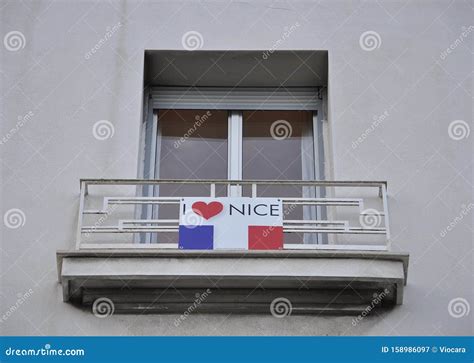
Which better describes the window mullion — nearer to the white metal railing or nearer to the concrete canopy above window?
the concrete canopy above window

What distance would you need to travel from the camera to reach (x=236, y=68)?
13.1 metres

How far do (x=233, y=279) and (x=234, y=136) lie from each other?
10.5 ft

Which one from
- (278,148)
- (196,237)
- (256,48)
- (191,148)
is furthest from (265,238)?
(256,48)

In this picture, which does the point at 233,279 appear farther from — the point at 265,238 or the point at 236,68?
the point at 236,68

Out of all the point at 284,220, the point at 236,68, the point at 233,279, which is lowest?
the point at 233,279

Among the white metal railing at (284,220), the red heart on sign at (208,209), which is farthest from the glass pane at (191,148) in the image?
the red heart on sign at (208,209)

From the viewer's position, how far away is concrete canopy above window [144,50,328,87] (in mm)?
12789

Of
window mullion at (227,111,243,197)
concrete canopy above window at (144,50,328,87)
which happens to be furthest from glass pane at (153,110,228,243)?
concrete canopy above window at (144,50,328,87)

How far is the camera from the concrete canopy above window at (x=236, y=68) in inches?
504

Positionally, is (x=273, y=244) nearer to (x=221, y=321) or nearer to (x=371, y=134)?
(x=221, y=321)

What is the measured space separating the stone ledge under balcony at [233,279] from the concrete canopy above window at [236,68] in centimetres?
344

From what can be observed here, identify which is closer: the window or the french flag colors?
the french flag colors

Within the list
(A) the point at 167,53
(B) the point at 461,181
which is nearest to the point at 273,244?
(B) the point at 461,181

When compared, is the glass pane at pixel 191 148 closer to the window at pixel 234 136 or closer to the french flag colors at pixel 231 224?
the window at pixel 234 136
